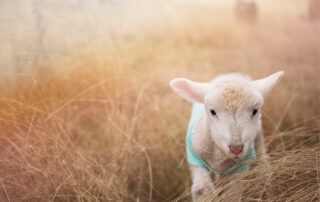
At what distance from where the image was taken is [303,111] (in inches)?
182

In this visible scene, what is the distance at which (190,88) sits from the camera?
2559 mm

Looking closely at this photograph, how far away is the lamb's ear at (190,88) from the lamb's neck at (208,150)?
0.70 ft

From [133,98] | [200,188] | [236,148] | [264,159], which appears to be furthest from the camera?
[133,98]

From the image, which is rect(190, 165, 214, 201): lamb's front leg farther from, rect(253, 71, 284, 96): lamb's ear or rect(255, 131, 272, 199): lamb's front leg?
rect(253, 71, 284, 96): lamb's ear

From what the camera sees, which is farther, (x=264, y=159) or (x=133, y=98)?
(x=133, y=98)

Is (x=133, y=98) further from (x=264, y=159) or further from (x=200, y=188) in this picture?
(x=264, y=159)

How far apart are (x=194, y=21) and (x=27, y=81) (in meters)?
5.26

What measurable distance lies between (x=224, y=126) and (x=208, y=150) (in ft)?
1.57

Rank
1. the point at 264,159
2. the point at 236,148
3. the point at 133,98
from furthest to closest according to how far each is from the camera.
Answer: the point at 133,98, the point at 264,159, the point at 236,148

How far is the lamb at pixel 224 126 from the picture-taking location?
2.24 m

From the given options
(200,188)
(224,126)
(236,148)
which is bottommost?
(200,188)

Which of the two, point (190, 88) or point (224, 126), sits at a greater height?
point (190, 88)

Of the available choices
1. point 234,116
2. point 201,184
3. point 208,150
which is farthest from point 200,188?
point 234,116

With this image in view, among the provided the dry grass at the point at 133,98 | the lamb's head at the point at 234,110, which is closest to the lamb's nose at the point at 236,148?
the lamb's head at the point at 234,110
